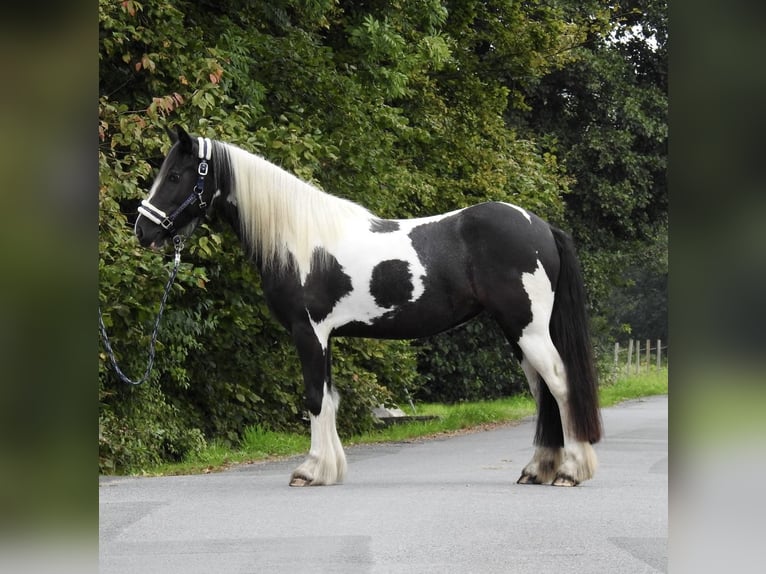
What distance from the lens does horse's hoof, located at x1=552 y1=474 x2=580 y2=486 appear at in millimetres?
7633

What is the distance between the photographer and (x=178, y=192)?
793cm

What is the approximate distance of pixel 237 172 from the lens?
26.2 feet

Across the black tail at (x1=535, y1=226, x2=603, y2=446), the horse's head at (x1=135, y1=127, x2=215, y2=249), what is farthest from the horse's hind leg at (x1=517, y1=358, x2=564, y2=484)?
the horse's head at (x1=135, y1=127, x2=215, y2=249)

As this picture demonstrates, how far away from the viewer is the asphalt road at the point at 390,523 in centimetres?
501

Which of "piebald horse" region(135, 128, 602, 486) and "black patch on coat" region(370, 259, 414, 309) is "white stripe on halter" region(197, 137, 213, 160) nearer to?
"piebald horse" region(135, 128, 602, 486)

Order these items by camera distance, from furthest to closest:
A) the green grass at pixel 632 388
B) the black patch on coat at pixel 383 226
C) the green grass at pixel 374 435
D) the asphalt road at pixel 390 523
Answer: the green grass at pixel 632 388, the green grass at pixel 374 435, the black patch on coat at pixel 383 226, the asphalt road at pixel 390 523

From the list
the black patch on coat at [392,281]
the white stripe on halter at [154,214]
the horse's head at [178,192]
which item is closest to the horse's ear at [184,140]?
the horse's head at [178,192]

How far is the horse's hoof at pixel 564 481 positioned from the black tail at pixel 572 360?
26 centimetres

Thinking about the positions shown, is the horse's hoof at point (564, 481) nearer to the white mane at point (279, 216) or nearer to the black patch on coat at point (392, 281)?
the black patch on coat at point (392, 281)

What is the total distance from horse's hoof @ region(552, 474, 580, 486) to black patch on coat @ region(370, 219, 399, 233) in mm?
Result: 2107

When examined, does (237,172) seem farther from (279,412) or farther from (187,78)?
(279,412)

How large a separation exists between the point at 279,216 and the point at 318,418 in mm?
1469

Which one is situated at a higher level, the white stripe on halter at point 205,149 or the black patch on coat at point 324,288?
the white stripe on halter at point 205,149
